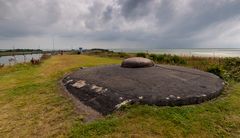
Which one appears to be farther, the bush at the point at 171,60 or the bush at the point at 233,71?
the bush at the point at 171,60

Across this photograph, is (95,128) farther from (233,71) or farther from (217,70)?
(233,71)

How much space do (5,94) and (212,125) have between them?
23.6 feet

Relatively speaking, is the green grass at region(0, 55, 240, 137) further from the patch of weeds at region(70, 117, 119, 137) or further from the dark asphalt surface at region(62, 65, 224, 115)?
the dark asphalt surface at region(62, 65, 224, 115)

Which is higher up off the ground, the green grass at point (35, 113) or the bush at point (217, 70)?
the bush at point (217, 70)

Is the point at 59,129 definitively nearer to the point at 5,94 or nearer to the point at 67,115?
the point at 67,115

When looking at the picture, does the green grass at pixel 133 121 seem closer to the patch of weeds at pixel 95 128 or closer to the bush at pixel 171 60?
the patch of weeds at pixel 95 128

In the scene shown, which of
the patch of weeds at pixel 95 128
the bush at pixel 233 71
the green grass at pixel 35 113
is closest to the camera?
the patch of weeds at pixel 95 128

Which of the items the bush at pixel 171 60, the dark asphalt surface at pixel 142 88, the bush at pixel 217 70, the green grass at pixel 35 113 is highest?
the bush at pixel 171 60

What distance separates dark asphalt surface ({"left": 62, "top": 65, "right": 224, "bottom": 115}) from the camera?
5637 mm

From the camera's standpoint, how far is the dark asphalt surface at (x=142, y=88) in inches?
222

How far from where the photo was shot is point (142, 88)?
625 cm

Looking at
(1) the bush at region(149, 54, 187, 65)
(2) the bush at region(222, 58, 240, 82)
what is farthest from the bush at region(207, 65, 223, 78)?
(1) the bush at region(149, 54, 187, 65)

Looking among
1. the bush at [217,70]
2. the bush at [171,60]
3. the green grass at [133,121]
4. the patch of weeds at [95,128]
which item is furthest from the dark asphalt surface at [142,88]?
the bush at [171,60]

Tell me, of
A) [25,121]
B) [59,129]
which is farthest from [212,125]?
[25,121]
